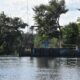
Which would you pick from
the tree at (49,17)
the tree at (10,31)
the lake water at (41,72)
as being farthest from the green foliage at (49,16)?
the lake water at (41,72)

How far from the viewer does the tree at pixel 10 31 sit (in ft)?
370

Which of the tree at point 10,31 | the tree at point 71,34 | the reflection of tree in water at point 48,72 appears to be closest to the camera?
the reflection of tree in water at point 48,72

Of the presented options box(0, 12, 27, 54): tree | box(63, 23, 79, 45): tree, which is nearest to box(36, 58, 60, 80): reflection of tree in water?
box(63, 23, 79, 45): tree

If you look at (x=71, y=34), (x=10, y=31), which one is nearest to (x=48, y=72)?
(x=71, y=34)

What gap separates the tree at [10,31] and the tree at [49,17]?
12.2 m

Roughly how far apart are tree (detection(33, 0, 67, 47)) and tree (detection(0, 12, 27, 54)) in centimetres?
1219

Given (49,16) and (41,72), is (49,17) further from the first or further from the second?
(41,72)

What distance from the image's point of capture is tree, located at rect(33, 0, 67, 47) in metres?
99.9

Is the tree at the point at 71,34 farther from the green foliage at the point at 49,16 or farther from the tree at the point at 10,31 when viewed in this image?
the tree at the point at 10,31

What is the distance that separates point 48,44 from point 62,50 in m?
17.6

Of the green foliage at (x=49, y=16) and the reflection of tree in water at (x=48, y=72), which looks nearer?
the reflection of tree in water at (x=48, y=72)

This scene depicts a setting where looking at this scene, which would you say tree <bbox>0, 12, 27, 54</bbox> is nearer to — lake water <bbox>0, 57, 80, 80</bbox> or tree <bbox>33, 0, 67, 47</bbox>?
tree <bbox>33, 0, 67, 47</bbox>

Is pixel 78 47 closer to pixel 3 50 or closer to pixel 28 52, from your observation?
pixel 28 52

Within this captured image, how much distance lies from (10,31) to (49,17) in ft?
53.9
